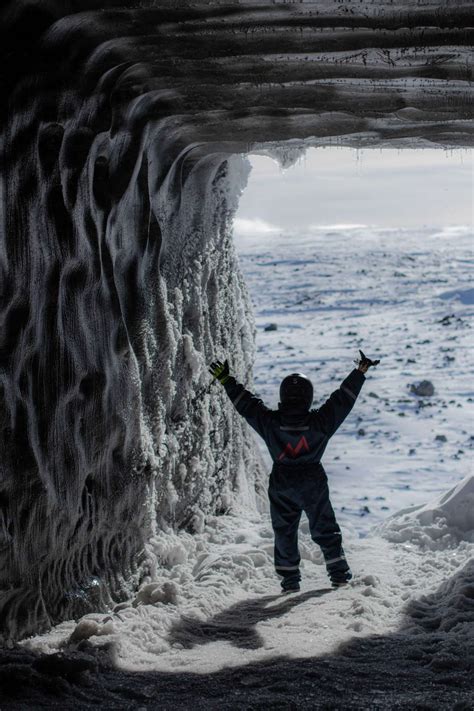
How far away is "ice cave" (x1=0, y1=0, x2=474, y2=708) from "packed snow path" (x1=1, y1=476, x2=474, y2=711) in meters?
0.09

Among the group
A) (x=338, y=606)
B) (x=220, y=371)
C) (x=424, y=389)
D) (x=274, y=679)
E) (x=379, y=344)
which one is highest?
(x=379, y=344)

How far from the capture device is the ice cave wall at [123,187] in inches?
137

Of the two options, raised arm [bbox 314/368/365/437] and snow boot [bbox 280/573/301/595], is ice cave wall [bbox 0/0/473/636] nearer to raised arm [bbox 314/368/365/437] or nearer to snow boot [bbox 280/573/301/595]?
snow boot [bbox 280/573/301/595]

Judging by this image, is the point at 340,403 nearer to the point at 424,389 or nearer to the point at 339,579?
the point at 339,579

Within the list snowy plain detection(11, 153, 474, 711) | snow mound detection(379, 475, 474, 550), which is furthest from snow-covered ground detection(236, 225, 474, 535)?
snow mound detection(379, 475, 474, 550)

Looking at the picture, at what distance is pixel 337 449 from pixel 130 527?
6259 millimetres

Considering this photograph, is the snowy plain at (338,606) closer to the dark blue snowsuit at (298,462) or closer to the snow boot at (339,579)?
the snow boot at (339,579)

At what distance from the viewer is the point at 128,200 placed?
4.60 m

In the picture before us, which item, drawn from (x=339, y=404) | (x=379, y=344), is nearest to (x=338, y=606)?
(x=339, y=404)

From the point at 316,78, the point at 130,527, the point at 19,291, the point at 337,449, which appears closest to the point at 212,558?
the point at 130,527

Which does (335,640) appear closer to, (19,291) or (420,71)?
(19,291)

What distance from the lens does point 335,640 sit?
420cm

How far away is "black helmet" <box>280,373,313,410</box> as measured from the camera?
16.3 ft

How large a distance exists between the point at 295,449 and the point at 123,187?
1742 mm
